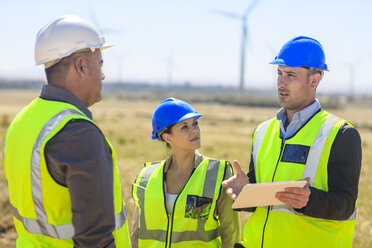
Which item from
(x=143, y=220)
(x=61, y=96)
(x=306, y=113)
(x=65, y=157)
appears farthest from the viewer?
(x=143, y=220)

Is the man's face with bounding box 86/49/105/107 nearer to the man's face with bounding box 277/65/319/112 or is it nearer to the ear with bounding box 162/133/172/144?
the ear with bounding box 162/133/172/144

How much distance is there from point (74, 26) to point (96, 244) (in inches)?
42.4

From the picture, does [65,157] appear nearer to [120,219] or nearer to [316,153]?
[120,219]

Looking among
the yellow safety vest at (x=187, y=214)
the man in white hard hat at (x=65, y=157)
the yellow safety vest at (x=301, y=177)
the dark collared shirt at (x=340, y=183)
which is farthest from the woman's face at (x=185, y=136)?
the man in white hard hat at (x=65, y=157)

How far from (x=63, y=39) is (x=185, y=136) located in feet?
4.83

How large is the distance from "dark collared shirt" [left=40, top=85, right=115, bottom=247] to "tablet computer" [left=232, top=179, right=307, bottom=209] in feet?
2.98

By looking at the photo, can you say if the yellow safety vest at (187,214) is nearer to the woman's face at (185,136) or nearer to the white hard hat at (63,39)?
the woman's face at (185,136)

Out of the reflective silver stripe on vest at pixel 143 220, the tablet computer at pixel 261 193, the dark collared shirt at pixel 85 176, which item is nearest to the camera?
the dark collared shirt at pixel 85 176

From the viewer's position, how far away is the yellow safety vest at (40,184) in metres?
2.04

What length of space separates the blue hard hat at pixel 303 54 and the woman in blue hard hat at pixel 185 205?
2.72ft

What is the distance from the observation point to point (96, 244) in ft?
6.66

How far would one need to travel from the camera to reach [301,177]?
113 inches

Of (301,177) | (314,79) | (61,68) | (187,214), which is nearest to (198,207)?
(187,214)

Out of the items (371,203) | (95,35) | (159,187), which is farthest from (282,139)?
(371,203)
